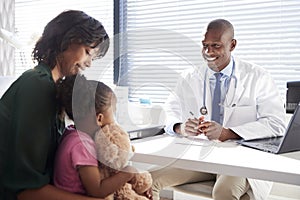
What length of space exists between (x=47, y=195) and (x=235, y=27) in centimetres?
193

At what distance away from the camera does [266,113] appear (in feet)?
5.81

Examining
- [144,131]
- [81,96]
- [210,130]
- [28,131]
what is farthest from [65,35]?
[210,130]

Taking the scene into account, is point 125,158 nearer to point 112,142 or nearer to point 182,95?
point 112,142

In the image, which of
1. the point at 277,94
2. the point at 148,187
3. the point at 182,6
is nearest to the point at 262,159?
the point at 148,187

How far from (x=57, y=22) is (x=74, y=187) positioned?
529mm

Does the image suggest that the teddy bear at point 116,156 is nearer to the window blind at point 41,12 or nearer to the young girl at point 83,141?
the young girl at point 83,141

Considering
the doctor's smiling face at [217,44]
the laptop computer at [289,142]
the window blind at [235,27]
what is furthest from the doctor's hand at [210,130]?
the doctor's smiling face at [217,44]

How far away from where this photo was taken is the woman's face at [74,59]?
116 centimetres

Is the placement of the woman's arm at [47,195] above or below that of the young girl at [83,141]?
below

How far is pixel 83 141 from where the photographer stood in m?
1.10

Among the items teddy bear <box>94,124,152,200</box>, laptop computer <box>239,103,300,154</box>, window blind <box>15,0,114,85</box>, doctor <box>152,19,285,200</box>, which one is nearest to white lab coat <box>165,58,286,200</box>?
Result: doctor <box>152,19,285,200</box>

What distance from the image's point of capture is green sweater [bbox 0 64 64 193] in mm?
1018

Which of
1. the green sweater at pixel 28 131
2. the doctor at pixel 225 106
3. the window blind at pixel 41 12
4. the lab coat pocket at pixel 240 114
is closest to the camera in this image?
the green sweater at pixel 28 131

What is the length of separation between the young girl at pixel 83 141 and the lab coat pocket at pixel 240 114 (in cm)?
86
